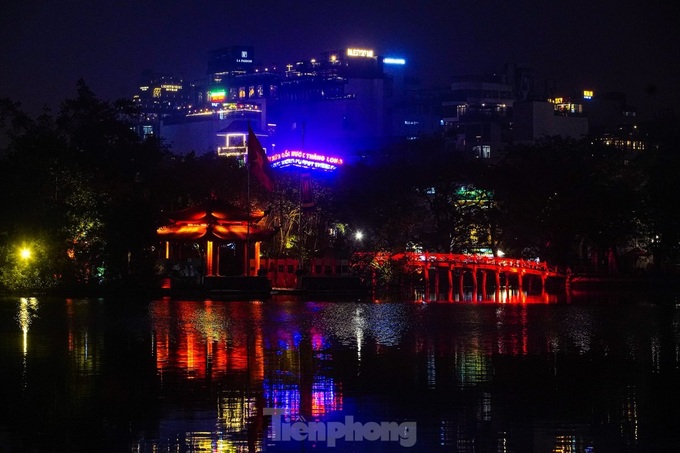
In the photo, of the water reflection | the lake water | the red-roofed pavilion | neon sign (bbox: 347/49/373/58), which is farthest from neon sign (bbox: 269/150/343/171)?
neon sign (bbox: 347/49/373/58)

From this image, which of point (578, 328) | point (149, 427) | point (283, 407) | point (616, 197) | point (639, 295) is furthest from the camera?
point (616, 197)

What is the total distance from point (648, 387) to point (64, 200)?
38978 mm

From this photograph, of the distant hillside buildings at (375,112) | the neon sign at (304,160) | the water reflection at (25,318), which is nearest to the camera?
the water reflection at (25,318)

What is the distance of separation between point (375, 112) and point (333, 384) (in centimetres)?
13858

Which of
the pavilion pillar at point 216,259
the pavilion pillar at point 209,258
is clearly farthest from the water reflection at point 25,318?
the pavilion pillar at point 216,259

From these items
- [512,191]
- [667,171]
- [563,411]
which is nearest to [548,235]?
[512,191]

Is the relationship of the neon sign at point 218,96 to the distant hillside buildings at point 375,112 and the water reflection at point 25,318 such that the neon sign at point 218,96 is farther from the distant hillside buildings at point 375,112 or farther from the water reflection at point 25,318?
the water reflection at point 25,318

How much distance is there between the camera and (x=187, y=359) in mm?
26203

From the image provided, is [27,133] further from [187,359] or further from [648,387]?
[648,387]

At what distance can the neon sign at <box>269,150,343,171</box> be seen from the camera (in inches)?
2702

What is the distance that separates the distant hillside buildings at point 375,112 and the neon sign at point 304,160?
6524cm

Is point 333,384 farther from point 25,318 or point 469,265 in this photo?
point 469,265

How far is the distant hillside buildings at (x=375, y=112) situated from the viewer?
14150cm

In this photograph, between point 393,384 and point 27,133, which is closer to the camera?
point 393,384
